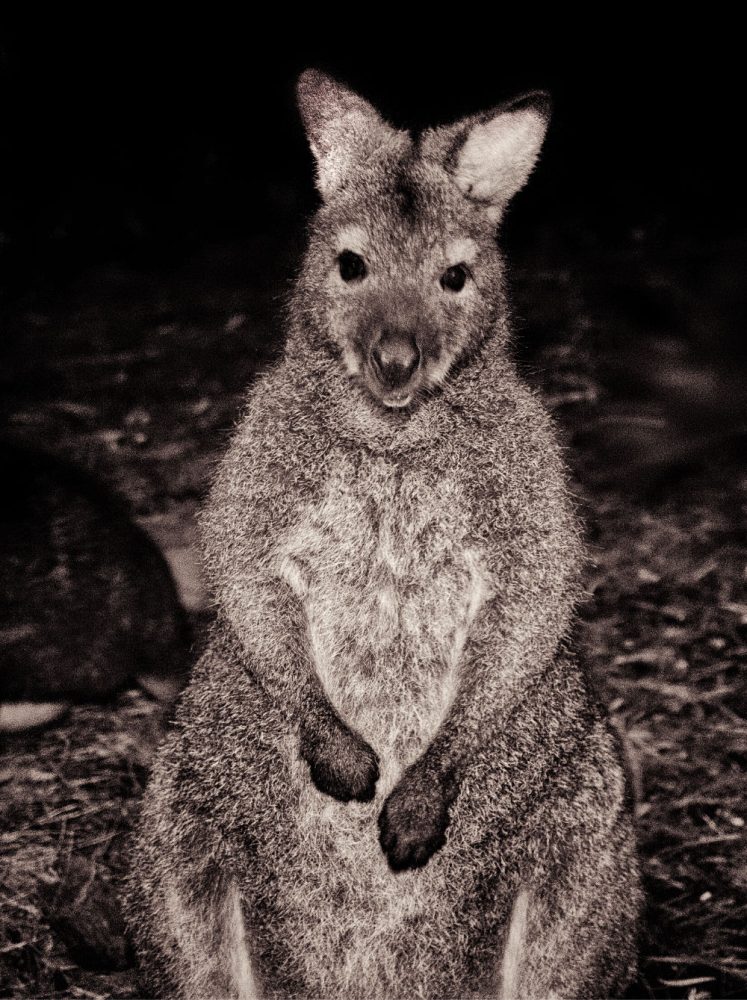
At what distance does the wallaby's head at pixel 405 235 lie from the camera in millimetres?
2449

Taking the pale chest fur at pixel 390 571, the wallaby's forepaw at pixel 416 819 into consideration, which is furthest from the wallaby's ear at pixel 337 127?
the wallaby's forepaw at pixel 416 819

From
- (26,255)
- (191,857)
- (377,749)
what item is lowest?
(191,857)

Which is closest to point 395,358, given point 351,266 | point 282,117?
point 351,266

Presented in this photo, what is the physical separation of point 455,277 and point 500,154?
31 cm

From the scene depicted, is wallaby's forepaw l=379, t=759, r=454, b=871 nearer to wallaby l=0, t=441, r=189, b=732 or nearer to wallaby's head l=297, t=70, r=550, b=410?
wallaby's head l=297, t=70, r=550, b=410

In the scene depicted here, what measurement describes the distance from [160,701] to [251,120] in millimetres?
6560

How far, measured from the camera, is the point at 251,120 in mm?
9367

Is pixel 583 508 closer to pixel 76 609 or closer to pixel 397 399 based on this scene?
pixel 76 609

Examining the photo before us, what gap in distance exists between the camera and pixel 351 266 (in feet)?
8.29

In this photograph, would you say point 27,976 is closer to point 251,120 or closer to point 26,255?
point 26,255

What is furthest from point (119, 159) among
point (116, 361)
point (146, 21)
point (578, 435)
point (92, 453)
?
point (578, 435)

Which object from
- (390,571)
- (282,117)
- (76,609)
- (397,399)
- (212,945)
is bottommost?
(212,945)

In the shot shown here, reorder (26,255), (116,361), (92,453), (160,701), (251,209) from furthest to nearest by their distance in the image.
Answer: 1. (251,209)
2. (26,255)
3. (116,361)
4. (92,453)
5. (160,701)

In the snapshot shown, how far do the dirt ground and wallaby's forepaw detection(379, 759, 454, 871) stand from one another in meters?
0.73
